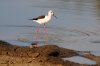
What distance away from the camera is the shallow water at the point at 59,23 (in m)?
12.9

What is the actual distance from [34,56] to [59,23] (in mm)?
6547

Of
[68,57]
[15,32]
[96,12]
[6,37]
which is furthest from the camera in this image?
[96,12]

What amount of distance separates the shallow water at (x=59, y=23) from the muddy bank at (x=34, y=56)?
133 centimetres

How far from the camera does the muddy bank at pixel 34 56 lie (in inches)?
364

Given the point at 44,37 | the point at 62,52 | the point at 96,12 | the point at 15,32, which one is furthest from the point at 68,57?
the point at 96,12

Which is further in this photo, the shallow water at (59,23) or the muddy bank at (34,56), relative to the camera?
the shallow water at (59,23)

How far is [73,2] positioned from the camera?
22.1 meters

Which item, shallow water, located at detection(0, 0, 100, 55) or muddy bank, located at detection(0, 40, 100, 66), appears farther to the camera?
Result: shallow water, located at detection(0, 0, 100, 55)

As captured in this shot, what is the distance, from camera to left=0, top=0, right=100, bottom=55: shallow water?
12.9 meters

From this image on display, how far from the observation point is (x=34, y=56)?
9609 mm

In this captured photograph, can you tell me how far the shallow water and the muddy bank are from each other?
4.36 ft

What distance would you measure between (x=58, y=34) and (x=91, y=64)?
4179 millimetres

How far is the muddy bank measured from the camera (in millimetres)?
9241

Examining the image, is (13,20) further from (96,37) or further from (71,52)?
(71,52)
